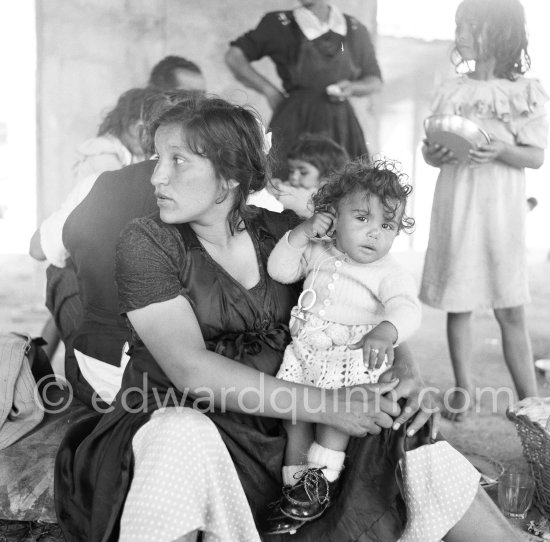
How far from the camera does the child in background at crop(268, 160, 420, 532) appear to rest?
1.64m

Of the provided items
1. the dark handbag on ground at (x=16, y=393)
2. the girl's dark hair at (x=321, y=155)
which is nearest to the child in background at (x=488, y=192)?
the girl's dark hair at (x=321, y=155)

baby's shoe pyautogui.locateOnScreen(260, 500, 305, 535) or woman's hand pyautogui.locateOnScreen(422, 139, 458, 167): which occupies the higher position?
woman's hand pyautogui.locateOnScreen(422, 139, 458, 167)

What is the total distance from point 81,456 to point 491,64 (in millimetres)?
2131

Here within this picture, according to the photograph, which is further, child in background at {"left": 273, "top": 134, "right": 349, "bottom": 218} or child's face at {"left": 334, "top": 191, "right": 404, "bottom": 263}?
child in background at {"left": 273, "top": 134, "right": 349, "bottom": 218}

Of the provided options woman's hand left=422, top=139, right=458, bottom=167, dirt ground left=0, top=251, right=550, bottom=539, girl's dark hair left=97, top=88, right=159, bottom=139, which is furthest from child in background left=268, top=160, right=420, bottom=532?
girl's dark hair left=97, top=88, right=159, bottom=139

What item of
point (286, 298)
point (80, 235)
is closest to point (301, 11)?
point (80, 235)

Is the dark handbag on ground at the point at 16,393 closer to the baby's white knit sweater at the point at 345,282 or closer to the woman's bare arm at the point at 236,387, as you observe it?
the woman's bare arm at the point at 236,387

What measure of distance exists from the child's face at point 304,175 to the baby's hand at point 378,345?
5.65 feet

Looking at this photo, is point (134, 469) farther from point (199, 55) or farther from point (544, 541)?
point (199, 55)

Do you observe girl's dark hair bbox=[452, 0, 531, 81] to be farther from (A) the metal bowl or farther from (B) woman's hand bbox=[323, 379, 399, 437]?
(B) woman's hand bbox=[323, 379, 399, 437]

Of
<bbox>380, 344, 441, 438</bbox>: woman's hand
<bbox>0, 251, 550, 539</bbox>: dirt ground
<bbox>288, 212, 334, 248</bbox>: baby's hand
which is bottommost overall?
<bbox>0, 251, 550, 539</bbox>: dirt ground

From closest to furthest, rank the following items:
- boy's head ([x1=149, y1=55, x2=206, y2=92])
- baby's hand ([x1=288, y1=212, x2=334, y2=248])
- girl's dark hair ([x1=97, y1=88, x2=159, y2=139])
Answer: baby's hand ([x1=288, y1=212, x2=334, y2=248])
girl's dark hair ([x1=97, y1=88, x2=159, y2=139])
boy's head ([x1=149, y1=55, x2=206, y2=92])

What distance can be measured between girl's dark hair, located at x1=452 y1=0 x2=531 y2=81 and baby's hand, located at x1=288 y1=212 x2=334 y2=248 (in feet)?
4.73

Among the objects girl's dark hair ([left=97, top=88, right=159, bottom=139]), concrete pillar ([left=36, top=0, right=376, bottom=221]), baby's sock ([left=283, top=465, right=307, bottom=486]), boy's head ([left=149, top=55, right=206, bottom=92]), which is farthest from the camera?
concrete pillar ([left=36, top=0, right=376, bottom=221])
